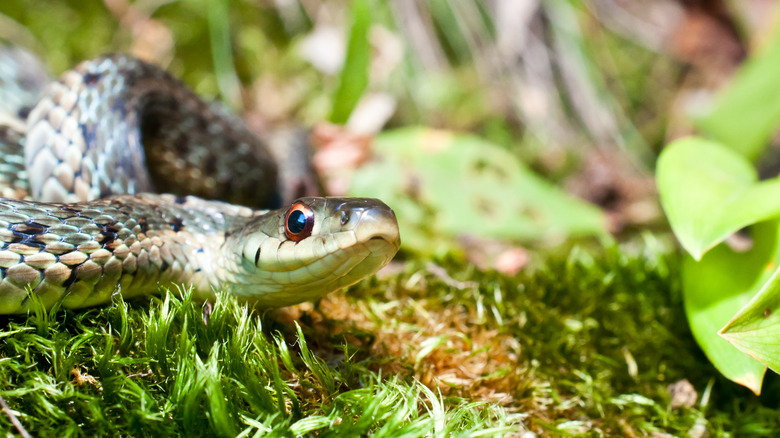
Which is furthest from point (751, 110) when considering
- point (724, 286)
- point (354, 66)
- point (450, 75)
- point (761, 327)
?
point (761, 327)

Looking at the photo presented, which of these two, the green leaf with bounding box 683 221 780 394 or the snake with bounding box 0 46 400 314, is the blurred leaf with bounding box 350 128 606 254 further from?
the green leaf with bounding box 683 221 780 394

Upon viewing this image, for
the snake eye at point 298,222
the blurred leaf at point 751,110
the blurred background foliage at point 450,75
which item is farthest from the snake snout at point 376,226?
the blurred leaf at point 751,110

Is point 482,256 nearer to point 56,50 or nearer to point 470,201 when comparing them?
point 470,201

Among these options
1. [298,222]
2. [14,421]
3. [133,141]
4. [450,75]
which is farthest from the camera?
[450,75]

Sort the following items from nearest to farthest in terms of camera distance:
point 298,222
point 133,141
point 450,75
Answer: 1. point 298,222
2. point 133,141
3. point 450,75

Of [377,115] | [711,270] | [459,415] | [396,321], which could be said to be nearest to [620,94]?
[377,115]

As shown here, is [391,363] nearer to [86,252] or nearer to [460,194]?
[86,252]
